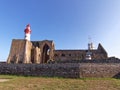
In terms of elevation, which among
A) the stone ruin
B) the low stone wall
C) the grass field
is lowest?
the grass field

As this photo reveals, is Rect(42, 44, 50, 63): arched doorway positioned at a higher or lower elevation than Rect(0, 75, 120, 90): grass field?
higher

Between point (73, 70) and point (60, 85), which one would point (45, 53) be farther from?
point (60, 85)

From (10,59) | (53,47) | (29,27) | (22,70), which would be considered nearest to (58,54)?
(53,47)

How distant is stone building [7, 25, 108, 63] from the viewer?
30.1 m

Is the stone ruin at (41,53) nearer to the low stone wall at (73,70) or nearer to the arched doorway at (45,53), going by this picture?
the arched doorway at (45,53)

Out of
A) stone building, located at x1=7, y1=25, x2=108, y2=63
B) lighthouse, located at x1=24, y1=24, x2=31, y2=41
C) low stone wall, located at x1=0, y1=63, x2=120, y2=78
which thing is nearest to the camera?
low stone wall, located at x1=0, y1=63, x2=120, y2=78

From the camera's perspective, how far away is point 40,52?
1383 inches

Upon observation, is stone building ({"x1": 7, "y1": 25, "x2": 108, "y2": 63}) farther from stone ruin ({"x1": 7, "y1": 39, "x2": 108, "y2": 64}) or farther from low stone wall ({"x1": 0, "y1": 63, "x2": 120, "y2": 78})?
low stone wall ({"x1": 0, "y1": 63, "x2": 120, "y2": 78})

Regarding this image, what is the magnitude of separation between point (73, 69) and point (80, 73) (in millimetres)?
857

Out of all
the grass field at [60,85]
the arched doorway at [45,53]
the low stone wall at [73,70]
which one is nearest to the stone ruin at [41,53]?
the arched doorway at [45,53]

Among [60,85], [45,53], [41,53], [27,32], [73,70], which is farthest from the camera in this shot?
[45,53]

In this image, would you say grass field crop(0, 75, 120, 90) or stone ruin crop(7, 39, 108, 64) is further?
stone ruin crop(7, 39, 108, 64)

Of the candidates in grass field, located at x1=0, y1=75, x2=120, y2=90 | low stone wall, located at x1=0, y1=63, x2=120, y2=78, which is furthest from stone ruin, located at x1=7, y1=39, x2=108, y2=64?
grass field, located at x1=0, y1=75, x2=120, y2=90

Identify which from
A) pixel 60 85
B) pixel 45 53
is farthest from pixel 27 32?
pixel 60 85
